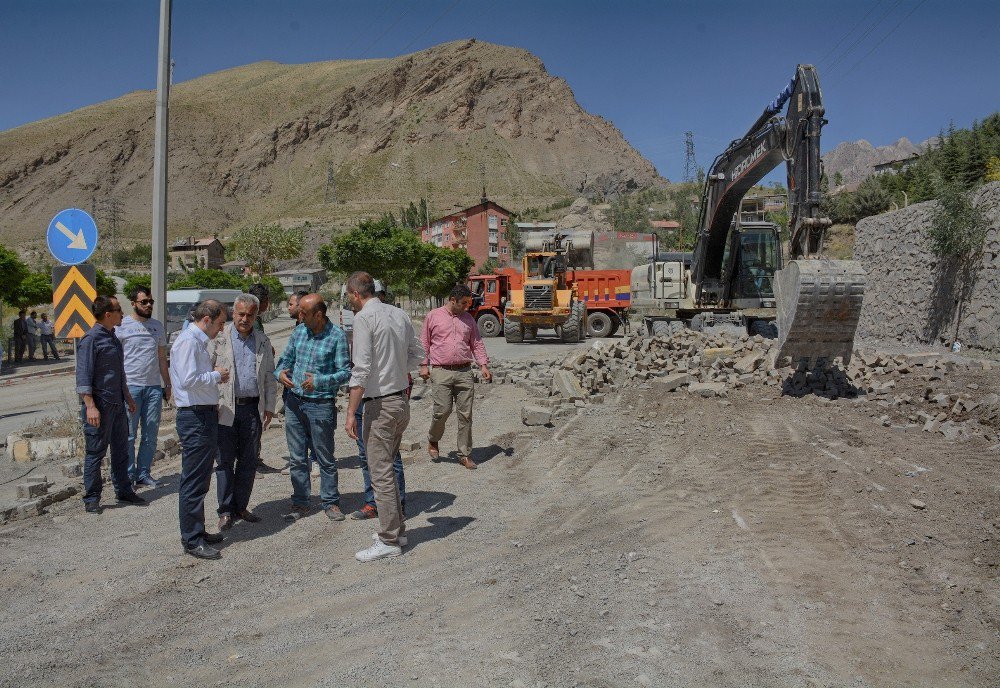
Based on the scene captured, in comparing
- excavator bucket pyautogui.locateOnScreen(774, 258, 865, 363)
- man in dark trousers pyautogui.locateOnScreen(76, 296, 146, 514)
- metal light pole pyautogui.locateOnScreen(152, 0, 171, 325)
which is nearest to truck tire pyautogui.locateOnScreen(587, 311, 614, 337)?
excavator bucket pyautogui.locateOnScreen(774, 258, 865, 363)

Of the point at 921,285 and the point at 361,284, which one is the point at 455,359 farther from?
the point at 921,285

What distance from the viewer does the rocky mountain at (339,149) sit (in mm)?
135125

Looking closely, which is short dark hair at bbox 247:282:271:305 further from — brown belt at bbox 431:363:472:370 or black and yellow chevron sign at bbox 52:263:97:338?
black and yellow chevron sign at bbox 52:263:97:338

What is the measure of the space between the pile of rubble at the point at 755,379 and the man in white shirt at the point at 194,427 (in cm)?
494

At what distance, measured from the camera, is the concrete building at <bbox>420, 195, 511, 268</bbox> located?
268 feet

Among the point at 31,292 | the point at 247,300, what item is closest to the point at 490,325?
the point at 31,292

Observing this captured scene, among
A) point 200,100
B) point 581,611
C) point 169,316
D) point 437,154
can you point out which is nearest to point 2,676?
point 581,611

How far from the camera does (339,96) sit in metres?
170

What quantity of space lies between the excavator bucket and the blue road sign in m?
8.07

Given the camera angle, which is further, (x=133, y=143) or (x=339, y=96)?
(x=339, y=96)

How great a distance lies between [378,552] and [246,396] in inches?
68.2

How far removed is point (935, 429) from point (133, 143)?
17814cm

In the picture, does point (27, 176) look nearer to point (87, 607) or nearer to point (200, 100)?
point (200, 100)

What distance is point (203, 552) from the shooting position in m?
4.96
